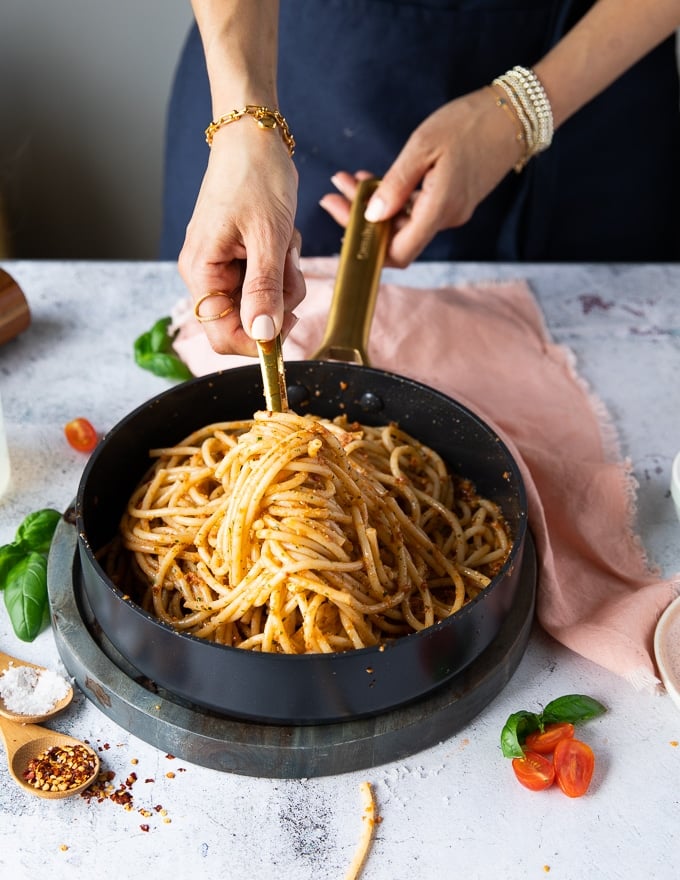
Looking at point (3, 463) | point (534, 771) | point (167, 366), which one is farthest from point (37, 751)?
point (167, 366)

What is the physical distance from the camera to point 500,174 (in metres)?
2.70

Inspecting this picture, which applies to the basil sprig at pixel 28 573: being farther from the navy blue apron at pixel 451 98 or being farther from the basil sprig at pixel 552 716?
the navy blue apron at pixel 451 98

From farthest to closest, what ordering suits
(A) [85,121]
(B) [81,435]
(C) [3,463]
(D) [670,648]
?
(A) [85,121] → (B) [81,435] → (C) [3,463] → (D) [670,648]

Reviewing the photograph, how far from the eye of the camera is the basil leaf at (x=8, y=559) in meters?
1.97

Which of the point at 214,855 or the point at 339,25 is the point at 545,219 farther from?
the point at 214,855

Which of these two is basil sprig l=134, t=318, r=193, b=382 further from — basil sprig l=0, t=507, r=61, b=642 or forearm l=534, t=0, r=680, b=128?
forearm l=534, t=0, r=680, b=128

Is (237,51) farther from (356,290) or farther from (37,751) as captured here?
(37,751)

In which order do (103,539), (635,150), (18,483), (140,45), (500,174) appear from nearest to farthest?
(103,539), (18,483), (500,174), (635,150), (140,45)

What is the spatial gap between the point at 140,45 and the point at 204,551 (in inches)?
120

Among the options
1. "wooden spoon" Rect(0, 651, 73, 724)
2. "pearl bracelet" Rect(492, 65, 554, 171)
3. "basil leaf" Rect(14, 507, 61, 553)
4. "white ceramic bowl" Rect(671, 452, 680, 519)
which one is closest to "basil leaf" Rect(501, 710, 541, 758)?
"white ceramic bowl" Rect(671, 452, 680, 519)

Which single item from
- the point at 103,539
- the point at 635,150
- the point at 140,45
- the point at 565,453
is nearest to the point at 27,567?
the point at 103,539

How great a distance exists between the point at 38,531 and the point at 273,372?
0.63m

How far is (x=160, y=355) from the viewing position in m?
2.55

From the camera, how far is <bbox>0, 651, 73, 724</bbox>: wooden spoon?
1704mm
